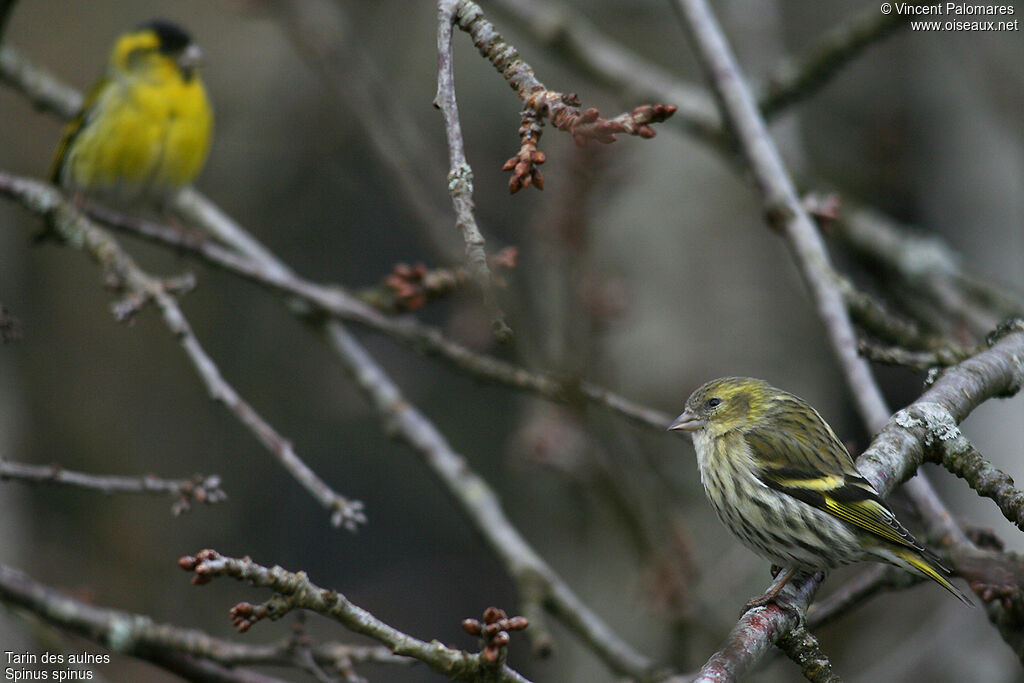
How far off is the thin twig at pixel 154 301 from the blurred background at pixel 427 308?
1.70m

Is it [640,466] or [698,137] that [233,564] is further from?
[698,137]

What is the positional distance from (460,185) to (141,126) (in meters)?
3.82

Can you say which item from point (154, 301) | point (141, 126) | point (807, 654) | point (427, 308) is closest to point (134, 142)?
point (141, 126)

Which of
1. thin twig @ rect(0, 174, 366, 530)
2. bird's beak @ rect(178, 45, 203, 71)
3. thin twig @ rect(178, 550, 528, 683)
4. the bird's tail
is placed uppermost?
bird's beak @ rect(178, 45, 203, 71)

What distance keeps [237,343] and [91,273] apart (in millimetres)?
1203

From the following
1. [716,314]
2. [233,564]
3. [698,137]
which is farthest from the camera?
[716,314]

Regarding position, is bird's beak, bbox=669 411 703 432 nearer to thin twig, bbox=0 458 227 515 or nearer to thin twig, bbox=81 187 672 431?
thin twig, bbox=81 187 672 431

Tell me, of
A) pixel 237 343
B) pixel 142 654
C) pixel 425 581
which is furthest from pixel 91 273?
pixel 142 654

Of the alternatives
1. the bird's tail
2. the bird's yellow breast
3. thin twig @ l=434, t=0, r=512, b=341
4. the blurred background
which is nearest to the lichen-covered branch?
thin twig @ l=434, t=0, r=512, b=341

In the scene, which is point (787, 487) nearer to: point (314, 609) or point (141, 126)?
point (314, 609)

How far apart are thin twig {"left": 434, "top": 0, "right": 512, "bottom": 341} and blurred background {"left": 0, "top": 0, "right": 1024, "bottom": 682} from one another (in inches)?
125

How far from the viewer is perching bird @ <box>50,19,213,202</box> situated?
16.1ft

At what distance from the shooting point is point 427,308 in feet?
26.0

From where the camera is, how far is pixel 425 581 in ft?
25.2
